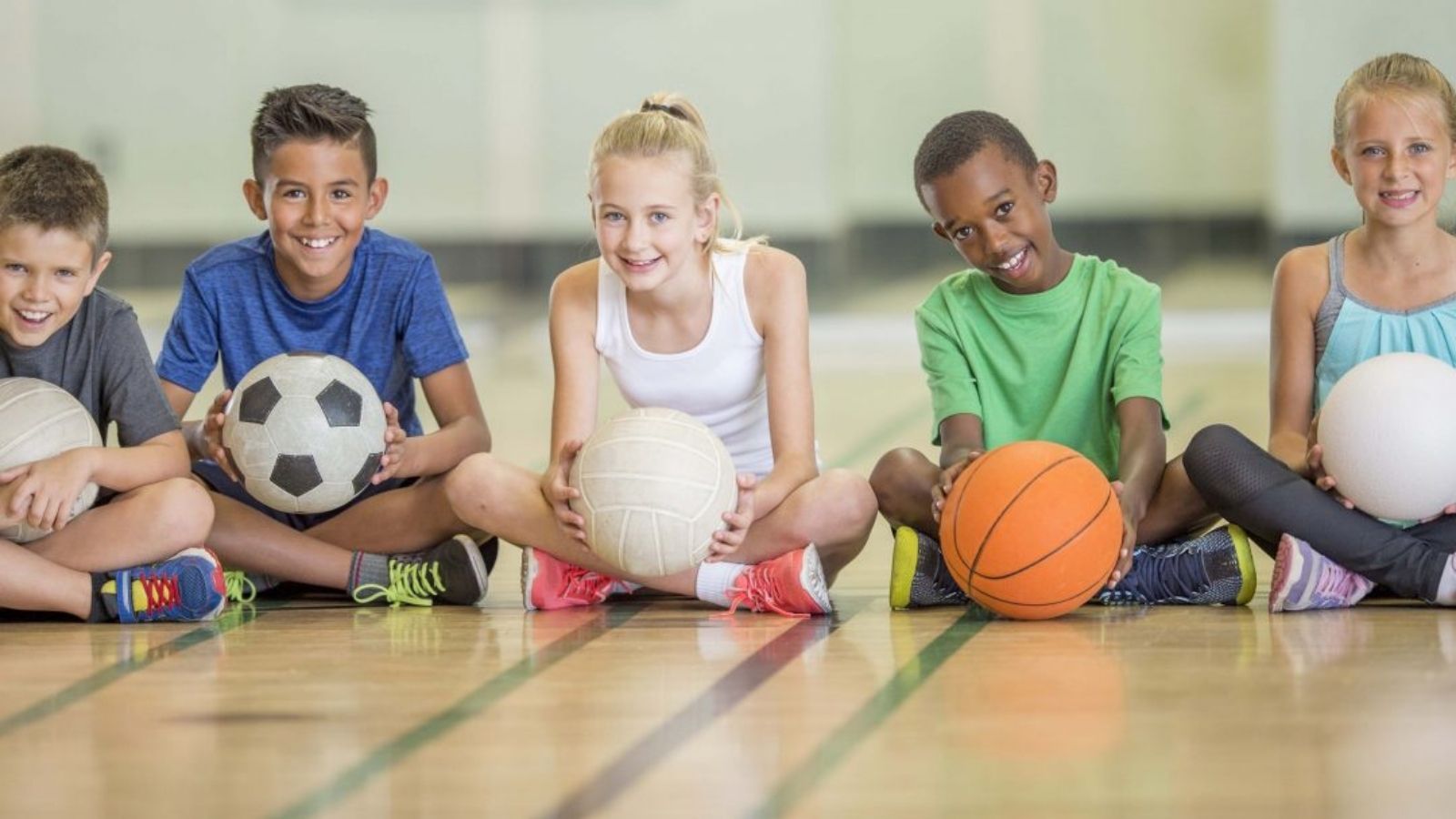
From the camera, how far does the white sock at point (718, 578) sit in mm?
3318

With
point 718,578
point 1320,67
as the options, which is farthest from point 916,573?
point 1320,67

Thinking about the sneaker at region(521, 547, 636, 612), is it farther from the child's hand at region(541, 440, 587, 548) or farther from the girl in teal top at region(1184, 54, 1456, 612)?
the girl in teal top at region(1184, 54, 1456, 612)

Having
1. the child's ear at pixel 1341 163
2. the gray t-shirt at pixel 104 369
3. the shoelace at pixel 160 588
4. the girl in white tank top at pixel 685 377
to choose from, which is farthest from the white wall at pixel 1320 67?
the shoelace at pixel 160 588

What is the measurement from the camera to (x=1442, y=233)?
3482 millimetres

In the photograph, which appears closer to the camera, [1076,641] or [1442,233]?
[1076,641]

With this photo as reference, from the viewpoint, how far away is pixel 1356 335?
134 inches

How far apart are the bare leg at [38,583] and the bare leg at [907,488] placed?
1.36m

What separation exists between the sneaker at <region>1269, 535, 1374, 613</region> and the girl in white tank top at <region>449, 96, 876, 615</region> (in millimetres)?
682

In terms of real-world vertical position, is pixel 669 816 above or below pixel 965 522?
below

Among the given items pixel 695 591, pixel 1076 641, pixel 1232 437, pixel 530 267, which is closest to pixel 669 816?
pixel 1076 641

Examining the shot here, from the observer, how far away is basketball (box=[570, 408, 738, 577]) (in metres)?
3.03

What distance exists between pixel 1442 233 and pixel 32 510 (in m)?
2.46

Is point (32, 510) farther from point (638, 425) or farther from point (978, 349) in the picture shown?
point (978, 349)

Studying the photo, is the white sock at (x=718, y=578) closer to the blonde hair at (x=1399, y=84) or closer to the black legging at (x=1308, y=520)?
the black legging at (x=1308, y=520)
